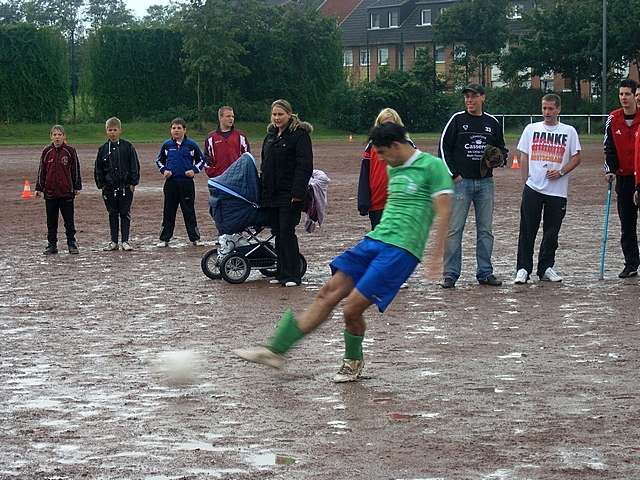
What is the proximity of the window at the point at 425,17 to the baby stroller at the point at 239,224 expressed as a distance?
285 ft

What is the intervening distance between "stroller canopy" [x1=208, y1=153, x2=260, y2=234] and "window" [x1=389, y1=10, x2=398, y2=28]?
292 ft

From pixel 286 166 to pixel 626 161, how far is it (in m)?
3.61

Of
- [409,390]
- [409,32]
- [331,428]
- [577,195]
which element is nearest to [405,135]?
[409,390]

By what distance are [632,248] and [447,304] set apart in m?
2.72

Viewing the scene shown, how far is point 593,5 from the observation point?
220ft

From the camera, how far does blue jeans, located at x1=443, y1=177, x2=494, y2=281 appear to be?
12.8 metres

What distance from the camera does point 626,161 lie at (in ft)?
43.5

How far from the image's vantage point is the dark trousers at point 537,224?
508 inches

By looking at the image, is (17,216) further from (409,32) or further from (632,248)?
(409,32)

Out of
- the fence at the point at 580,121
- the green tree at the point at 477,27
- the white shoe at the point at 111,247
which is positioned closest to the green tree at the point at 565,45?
the fence at the point at 580,121

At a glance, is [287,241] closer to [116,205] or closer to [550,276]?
[550,276]

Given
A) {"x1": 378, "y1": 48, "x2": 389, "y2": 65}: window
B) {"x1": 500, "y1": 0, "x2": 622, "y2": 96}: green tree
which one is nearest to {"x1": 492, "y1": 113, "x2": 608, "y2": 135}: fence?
{"x1": 500, "y1": 0, "x2": 622, "y2": 96}: green tree

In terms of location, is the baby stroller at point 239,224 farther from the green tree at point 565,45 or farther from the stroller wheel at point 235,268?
the green tree at point 565,45

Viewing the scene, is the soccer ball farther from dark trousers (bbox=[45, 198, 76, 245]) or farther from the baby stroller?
dark trousers (bbox=[45, 198, 76, 245])
